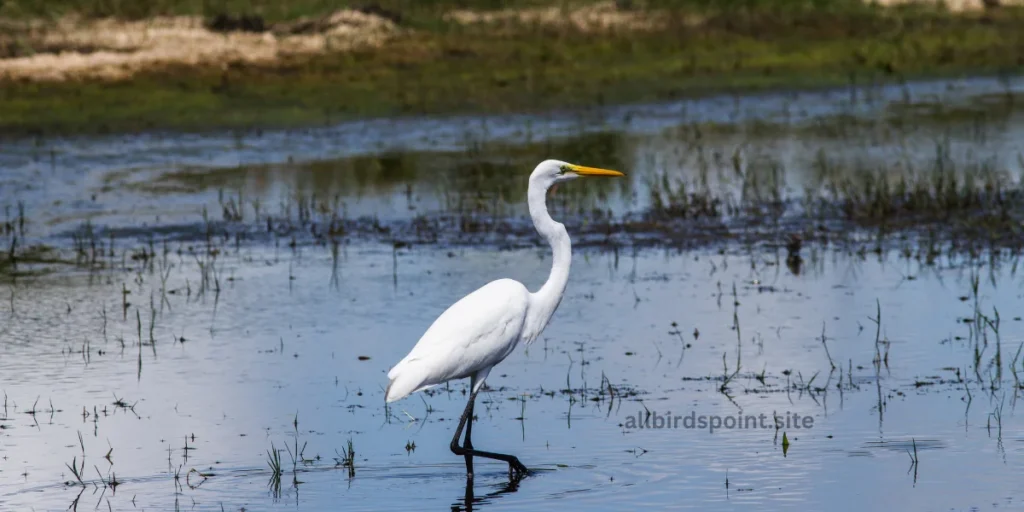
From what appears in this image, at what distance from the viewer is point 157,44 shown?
1042 inches

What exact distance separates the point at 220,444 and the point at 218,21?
70.5 feet

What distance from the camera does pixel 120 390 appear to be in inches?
362

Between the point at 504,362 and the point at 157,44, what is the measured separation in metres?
18.2

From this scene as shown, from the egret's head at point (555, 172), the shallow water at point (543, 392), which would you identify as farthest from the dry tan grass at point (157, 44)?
the egret's head at point (555, 172)

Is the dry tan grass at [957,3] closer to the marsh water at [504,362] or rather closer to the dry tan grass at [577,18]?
the dry tan grass at [577,18]

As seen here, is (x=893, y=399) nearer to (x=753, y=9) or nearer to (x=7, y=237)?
(x=7, y=237)

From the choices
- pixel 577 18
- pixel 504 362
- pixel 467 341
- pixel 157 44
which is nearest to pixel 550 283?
pixel 467 341

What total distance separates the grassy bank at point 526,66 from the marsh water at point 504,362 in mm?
3702

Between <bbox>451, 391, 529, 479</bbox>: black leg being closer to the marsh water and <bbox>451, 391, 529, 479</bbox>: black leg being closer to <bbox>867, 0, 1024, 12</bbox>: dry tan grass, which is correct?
the marsh water

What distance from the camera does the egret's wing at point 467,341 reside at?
758 centimetres

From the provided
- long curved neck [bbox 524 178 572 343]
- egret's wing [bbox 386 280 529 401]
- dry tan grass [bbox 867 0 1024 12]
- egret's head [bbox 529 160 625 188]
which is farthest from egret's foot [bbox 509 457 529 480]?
dry tan grass [bbox 867 0 1024 12]

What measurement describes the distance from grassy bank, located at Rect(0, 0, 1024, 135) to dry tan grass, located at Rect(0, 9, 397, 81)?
1.40ft

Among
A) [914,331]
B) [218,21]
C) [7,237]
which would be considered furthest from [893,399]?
[218,21]

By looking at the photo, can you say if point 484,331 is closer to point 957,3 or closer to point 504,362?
point 504,362
